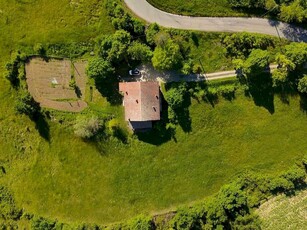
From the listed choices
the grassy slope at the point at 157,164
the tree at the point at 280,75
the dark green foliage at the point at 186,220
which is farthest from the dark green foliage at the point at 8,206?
the tree at the point at 280,75

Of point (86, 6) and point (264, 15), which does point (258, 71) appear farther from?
point (86, 6)

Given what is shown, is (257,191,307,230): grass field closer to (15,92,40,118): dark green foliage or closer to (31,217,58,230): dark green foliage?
(31,217,58,230): dark green foliage

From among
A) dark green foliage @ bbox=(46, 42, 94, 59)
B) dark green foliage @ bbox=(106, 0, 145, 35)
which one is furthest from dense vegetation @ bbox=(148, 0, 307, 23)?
dark green foliage @ bbox=(46, 42, 94, 59)

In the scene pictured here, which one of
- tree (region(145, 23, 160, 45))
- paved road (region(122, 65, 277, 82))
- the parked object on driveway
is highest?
tree (region(145, 23, 160, 45))

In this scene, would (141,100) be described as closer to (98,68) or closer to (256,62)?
(98,68)

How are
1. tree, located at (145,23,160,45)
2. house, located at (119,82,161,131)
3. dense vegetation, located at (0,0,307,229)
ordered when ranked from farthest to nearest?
dense vegetation, located at (0,0,307,229) < tree, located at (145,23,160,45) < house, located at (119,82,161,131)

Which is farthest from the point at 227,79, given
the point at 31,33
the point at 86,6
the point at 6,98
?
the point at 6,98
